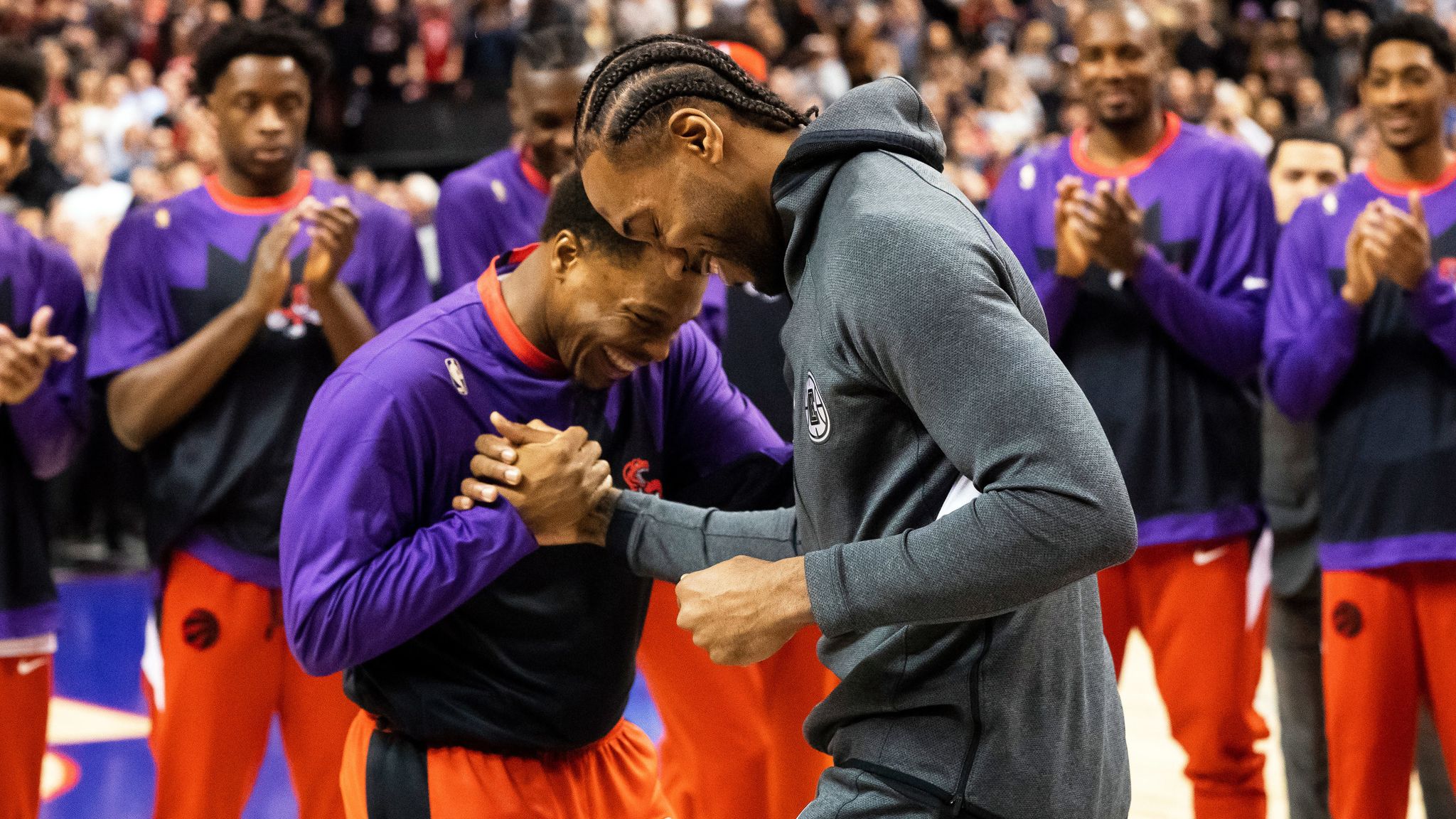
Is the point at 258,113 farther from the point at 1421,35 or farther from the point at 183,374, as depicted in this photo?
the point at 1421,35

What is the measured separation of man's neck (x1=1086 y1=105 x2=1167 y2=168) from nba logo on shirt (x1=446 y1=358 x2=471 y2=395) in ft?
6.80

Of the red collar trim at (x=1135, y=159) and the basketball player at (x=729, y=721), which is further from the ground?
the red collar trim at (x=1135, y=159)

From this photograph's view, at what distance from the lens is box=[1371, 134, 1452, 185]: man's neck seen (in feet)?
11.9

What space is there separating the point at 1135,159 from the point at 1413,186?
65 centimetres

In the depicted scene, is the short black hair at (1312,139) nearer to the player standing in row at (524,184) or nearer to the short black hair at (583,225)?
the player standing in row at (524,184)

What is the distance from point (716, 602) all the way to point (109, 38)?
543 inches

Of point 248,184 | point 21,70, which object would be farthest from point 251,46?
point 21,70

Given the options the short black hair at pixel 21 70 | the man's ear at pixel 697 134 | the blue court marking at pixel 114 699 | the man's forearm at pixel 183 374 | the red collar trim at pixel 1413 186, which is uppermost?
the man's ear at pixel 697 134

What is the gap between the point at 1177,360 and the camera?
3607 millimetres

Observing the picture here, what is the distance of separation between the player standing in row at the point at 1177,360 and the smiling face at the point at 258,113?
1834mm

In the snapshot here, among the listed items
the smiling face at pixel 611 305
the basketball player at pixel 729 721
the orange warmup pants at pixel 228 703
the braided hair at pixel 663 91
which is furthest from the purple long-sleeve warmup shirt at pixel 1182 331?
the orange warmup pants at pixel 228 703

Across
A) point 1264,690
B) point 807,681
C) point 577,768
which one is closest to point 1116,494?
point 577,768

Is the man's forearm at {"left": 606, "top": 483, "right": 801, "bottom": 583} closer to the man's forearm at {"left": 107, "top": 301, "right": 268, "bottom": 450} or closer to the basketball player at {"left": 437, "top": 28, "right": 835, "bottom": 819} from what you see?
the basketball player at {"left": 437, "top": 28, "right": 835, "bottom": 819}

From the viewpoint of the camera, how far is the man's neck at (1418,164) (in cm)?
362
